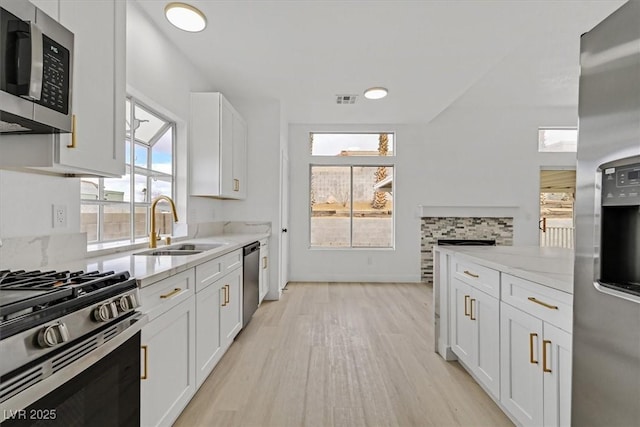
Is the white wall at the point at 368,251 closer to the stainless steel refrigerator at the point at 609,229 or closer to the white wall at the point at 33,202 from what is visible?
the white wall at the point at 33,202

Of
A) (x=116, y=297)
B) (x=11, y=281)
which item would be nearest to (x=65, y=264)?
(x=11, y=281)

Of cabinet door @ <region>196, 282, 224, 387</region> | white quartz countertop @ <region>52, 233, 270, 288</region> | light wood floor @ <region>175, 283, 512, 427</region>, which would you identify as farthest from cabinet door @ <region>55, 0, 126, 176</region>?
light wood floor @ <region>175, 283, 512, 427</region>

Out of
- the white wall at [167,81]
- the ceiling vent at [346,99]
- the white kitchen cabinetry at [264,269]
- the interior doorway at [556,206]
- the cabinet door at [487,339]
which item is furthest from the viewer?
the interior doorway at [556,206]

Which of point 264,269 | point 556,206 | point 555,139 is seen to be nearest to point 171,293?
point 264,269

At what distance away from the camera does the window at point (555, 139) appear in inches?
214

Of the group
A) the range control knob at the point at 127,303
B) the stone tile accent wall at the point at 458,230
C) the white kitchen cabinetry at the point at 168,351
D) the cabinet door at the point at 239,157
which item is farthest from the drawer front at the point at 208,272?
the stone tile accent wall at the point at 458,230

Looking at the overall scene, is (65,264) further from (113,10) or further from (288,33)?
(288,33)

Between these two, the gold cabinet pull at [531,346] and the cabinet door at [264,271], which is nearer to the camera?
the gold cabinet pull at [531,346]

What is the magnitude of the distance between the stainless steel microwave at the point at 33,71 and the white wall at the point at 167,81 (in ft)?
4.05

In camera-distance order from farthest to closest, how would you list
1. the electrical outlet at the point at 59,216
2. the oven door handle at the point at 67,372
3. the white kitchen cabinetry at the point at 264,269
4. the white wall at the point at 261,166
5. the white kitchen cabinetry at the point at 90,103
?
the white wall at the point at 261,166 < the white kitchen cabinetry at the point at 264,269 < the electrical outlet at the point at 59,216 < the white kitchen cabinetry at the point at 90,103 < the oven door handle at the point at 67,372

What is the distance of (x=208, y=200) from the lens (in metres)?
3.84

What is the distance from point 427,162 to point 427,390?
4.06 meters

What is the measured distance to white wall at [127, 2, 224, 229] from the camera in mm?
2321

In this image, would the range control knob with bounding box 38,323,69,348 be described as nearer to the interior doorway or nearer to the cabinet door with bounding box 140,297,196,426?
the cabinet door with bounding box 140,297,196,426
